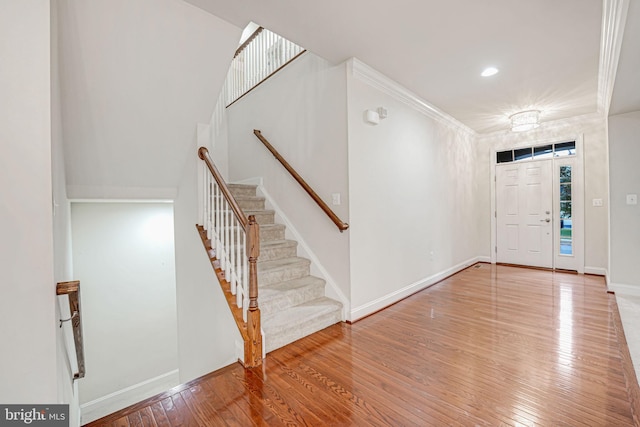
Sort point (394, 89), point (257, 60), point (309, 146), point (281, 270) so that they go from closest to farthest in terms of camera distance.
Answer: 1. point (281, 270)
2. point (309, 146)
3. point (394, 89)
4. point (257, 60)

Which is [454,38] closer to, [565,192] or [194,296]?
[194,296]

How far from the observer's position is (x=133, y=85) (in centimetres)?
235

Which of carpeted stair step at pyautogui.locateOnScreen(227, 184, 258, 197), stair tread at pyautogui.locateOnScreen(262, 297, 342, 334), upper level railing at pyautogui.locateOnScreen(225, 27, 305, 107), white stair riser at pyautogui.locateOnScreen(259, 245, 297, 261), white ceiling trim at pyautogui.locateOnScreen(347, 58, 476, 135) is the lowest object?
stair tread at pyautogui.locateOnScreen(262, 297, 342, 334)

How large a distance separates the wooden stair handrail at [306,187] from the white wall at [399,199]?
17 centimetres

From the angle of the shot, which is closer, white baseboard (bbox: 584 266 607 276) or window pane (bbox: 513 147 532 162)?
white baseboard (bbox: 584 266 607 276)

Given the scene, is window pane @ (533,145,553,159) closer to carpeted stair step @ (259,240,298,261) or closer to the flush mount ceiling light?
the flush mount ceiling light

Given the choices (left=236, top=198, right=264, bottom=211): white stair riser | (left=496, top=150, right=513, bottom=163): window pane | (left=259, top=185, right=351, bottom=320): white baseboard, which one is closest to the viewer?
(left=259, top=185, right=351, bottom=320): white baseboard

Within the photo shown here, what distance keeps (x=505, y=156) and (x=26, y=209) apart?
264 inches

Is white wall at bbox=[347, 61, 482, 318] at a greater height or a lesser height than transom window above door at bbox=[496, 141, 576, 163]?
lesser

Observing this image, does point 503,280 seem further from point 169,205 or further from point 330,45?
point 169,205

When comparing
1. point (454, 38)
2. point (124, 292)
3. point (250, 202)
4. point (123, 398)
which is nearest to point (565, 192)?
point (454, 38)

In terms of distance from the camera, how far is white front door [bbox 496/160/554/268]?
512cm

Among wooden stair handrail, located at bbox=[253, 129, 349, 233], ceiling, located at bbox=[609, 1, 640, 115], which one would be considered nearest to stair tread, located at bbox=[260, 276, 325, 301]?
wooden stair handrail, located at bbox=[253, 129, 349, 233]

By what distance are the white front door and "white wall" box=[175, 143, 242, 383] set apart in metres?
5.42
